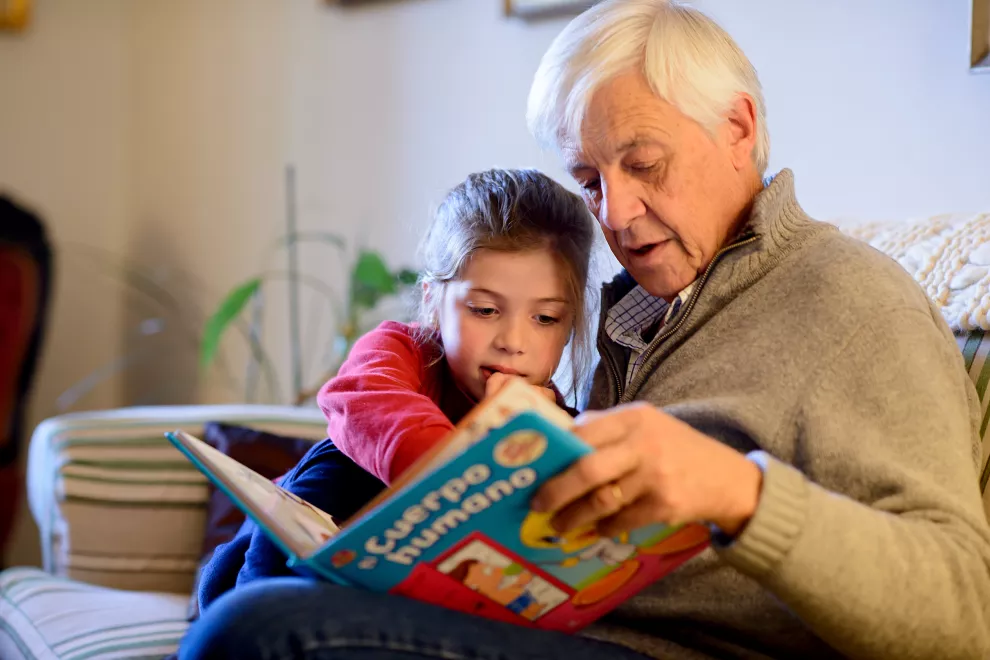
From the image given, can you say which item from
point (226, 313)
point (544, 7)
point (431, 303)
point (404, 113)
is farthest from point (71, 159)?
point (431, 303)

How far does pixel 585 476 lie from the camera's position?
771 mm

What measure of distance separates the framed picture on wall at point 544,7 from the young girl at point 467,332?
3.20ft

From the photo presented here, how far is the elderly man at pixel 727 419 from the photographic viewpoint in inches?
32.5

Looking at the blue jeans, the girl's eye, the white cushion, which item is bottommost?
the blue jeans

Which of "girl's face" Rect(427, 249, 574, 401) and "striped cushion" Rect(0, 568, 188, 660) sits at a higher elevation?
"girl's face" Rect(427, 249, 574, 401)

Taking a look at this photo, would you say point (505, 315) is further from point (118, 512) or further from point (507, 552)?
point (118, 512)

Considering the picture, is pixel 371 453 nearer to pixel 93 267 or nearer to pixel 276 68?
pixel 276 68

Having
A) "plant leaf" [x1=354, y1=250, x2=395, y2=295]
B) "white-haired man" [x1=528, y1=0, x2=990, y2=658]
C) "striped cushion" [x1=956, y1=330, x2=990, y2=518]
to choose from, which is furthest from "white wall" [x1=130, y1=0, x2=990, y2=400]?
"white-haired man" [x1=528, y1=0, x2=990, y2=658]

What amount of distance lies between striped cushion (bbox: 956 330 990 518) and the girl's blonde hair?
0.48 m

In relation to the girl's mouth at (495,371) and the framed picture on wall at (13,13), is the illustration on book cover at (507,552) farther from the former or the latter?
the framed picture on wall at (13,13)

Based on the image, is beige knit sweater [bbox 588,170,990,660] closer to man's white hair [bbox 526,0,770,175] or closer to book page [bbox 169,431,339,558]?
man's white hair [bbox 526,0,770,175]

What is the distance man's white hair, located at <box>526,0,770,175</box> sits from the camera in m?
1.21

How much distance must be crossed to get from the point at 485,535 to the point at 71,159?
304 centimetres

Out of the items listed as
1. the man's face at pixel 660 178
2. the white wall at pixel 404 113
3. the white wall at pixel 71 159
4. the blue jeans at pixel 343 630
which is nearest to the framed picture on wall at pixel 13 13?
the white wall at pixel 71 159
